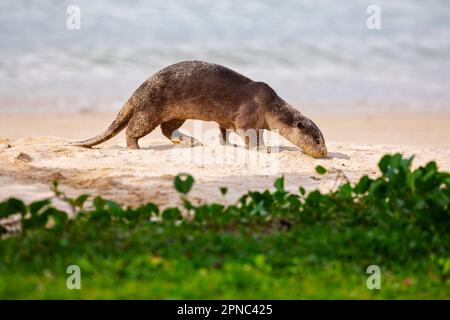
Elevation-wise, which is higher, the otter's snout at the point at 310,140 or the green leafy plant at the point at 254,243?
the otter's snout at the point at 310,140

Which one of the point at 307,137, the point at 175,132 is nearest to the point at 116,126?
the point at 175,132

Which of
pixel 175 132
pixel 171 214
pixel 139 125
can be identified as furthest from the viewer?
pixel 175 132

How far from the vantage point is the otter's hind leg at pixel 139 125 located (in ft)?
37.9

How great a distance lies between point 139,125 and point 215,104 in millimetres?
1215

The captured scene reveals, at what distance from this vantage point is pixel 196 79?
11.4 metres

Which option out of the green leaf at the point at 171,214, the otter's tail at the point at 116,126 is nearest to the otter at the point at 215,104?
the otter's tail at the point at 116,126

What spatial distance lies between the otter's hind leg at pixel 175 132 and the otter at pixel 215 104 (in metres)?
0.52

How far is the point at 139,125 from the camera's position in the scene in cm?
1158

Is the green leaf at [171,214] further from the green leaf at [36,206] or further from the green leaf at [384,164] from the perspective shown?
the green leaf at [384,164]

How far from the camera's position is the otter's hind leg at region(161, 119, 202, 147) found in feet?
39.8

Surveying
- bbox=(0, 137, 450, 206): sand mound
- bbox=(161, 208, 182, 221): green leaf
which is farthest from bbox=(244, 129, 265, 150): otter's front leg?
bbox=(161, 208, 182, 221): green leaf

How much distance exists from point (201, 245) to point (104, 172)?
3901 millimetres

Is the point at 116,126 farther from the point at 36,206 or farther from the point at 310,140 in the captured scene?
the point at 36,206

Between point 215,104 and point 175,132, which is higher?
point 215,104
